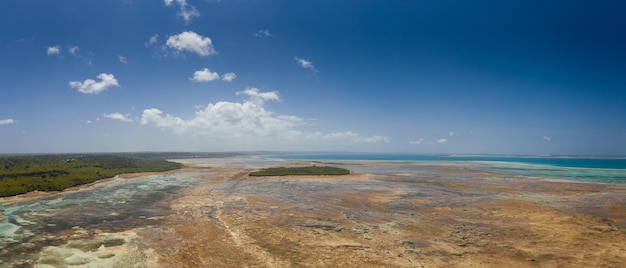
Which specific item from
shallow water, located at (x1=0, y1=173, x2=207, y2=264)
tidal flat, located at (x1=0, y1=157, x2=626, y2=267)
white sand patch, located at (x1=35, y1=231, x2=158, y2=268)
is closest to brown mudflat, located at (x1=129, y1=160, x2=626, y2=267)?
tidal flat, located at (x1=0, y1=157, x2=626, y2=267)

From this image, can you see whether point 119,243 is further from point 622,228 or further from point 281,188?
point 622,228

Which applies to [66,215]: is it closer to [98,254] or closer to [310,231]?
[98,254]

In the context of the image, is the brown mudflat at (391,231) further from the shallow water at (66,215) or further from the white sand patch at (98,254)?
the shallow water at (66,215)

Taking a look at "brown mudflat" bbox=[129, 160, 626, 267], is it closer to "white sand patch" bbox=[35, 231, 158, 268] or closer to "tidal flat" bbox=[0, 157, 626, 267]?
"tidal flat" bbox=[0, 157, 626, 267]

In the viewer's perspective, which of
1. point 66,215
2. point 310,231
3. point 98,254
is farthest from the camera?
point 66,215

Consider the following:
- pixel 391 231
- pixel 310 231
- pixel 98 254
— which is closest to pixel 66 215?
pixel 98 254

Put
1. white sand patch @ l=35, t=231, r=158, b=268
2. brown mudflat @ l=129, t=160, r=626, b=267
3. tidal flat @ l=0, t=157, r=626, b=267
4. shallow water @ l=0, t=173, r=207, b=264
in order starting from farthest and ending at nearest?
shallow water @ l=0, t=173, r=207, b=264
brown mudflat @ l=129, t=160, r=626, b=267
tidal flat @ l=0, t=157, r=626, b=267
white sand patch @ l=35, t=231, r=158, b=268

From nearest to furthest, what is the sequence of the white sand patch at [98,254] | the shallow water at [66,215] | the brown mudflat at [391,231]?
the white sand patch at [98,254] < the brown mudflat at [391,231] < the shallow water at [66,215]

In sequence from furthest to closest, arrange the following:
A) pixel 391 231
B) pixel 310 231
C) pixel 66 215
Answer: pixel 66 215 < pixel 391 231 < pixel 310 231

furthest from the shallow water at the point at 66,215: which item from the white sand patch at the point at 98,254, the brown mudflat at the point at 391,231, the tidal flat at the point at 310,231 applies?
the brown mudflat at the point at 391,231
